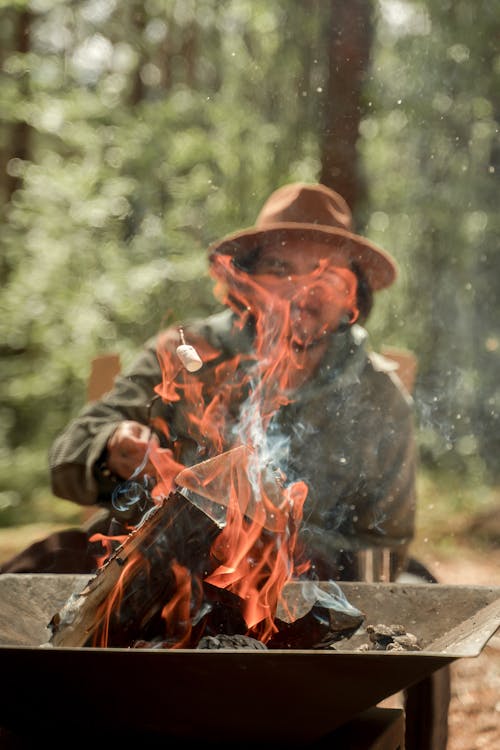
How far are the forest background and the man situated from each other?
3.85 meters

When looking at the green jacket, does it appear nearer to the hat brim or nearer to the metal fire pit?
the hat brim

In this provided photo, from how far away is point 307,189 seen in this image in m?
3.12

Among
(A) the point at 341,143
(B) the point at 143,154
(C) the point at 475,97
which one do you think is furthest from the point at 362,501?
(C) the point at 475,97

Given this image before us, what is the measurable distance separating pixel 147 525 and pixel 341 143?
170 inches

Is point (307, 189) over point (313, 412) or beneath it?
over

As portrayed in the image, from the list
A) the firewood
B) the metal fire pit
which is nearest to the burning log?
the firewood

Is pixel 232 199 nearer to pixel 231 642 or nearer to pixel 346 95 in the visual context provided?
pixel 346 95

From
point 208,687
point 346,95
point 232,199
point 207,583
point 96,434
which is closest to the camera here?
point 208,687

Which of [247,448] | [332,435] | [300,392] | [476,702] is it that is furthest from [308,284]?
[476,702]

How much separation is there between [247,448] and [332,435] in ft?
4.25

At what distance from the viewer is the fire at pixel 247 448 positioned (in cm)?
163

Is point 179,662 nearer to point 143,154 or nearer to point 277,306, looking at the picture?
point 277,306

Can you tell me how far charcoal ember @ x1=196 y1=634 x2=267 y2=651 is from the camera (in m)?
1.53

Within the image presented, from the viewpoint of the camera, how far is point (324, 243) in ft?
9.68
